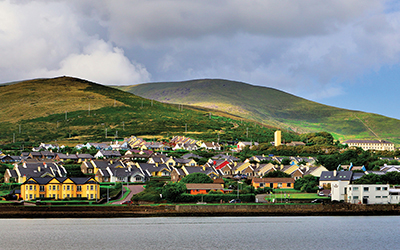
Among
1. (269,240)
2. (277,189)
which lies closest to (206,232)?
(269,240)

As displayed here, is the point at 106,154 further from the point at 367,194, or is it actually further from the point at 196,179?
the point at 367,194

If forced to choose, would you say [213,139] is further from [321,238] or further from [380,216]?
[321,238]

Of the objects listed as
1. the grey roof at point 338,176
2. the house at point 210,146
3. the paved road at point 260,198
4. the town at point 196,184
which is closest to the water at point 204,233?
the town at point 196,184

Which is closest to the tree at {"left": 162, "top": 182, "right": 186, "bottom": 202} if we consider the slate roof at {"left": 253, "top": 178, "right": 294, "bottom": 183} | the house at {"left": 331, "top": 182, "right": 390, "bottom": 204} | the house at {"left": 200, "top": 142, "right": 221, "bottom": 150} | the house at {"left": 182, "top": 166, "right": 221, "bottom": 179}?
the slate roof at {"left": 253, "top": 178, "right": 294, "bottom": 183}

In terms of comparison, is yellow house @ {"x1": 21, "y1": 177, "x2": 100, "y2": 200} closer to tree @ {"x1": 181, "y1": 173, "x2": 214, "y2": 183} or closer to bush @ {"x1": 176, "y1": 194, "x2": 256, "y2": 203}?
bush @ {"x1": 176, "y1": 194, "x2": 256, "y2": 203}

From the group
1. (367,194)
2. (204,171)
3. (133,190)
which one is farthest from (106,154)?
(367,194)

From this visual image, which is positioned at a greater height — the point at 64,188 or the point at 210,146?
the point at 210,146
